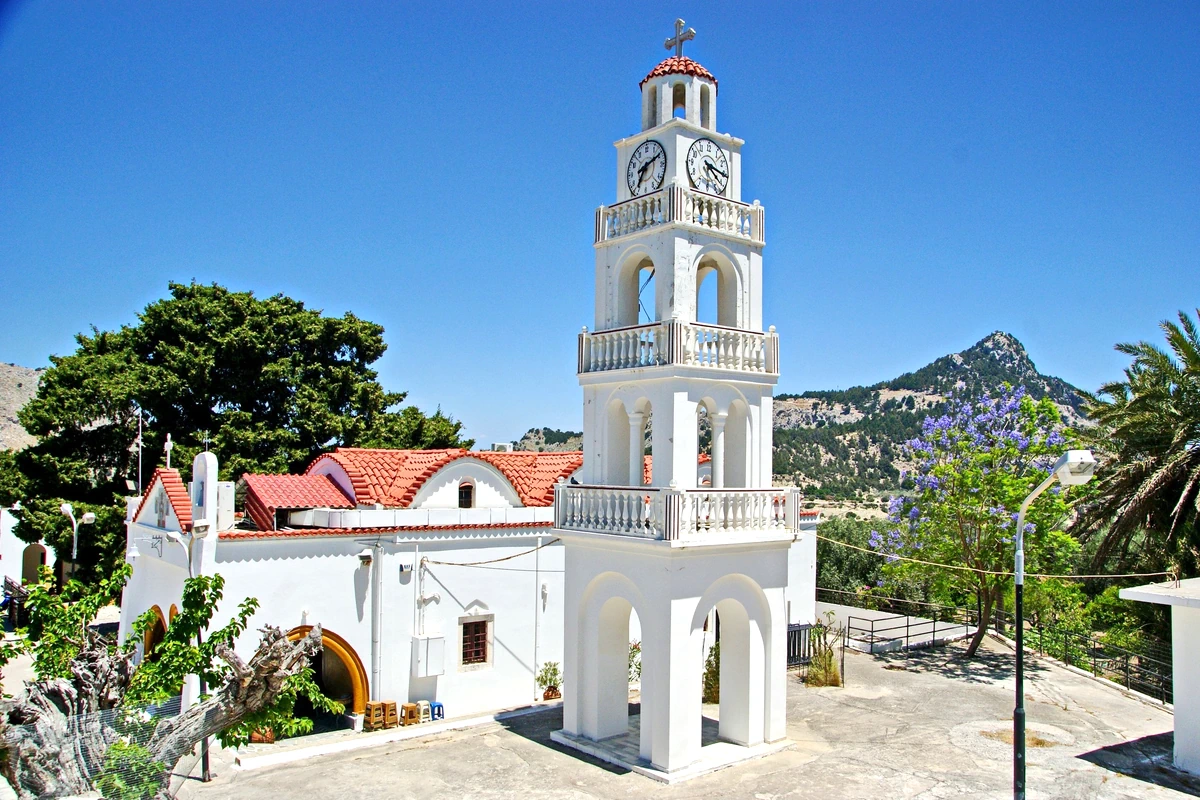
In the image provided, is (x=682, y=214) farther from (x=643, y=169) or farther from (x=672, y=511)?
(x=672, y=511)

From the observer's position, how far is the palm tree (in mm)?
18094

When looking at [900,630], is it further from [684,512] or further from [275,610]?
[275,610]

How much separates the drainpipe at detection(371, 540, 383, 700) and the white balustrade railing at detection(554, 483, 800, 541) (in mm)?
4623

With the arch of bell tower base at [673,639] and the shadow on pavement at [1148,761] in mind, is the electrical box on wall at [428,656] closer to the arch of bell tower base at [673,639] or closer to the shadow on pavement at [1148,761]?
the arch of bell tower base at [673,639]

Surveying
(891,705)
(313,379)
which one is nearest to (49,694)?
(891,705)

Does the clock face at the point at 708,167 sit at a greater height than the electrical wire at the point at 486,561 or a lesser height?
greater

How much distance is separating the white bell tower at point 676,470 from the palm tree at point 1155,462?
9.37 m

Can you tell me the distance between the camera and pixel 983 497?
1903cm

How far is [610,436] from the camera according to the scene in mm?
14391

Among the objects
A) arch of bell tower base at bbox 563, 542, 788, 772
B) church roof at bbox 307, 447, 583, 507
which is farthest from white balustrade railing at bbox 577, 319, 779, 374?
church roof at bbox 307, 447, 583, 507

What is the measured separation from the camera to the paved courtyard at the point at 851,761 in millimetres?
11828

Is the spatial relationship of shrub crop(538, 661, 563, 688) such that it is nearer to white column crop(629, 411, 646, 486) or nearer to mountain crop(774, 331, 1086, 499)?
white column crop(629, 411, 646, 486)

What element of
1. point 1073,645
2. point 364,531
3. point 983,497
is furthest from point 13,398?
point 1073,645

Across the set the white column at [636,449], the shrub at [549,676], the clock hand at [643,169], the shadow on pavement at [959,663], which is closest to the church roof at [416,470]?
the shrub at [549,676]
